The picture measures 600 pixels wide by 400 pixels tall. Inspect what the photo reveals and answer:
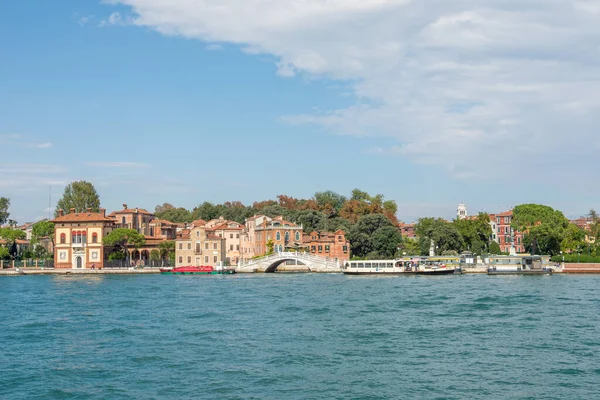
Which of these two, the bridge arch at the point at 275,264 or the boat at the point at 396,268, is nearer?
the boat at the point at 396,268

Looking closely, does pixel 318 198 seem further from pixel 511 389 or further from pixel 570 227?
pixel 511 389

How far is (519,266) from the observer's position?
62406 mm

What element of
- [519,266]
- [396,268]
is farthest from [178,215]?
[519,266]

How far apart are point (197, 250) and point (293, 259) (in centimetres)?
1204

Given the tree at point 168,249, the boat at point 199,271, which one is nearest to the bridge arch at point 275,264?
the boat at point 199,271

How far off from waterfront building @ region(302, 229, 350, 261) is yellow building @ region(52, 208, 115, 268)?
71.9 ft

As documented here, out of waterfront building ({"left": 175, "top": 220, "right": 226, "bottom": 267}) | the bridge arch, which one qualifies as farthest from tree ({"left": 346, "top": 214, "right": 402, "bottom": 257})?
waterfront building ({"left": 175, "top": 220, "right": 226, "bottom": 267})

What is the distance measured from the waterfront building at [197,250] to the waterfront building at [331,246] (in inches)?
393

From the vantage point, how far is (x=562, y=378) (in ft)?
59.8

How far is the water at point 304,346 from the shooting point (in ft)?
57.5

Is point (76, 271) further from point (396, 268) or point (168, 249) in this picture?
point (396, 268)

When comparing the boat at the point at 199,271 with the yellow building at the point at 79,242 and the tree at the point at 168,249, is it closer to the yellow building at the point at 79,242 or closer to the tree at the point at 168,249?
the tree at the point at 168,249

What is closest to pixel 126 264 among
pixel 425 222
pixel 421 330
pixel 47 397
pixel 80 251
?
pixel 80 251

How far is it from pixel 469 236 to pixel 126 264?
4004cm
